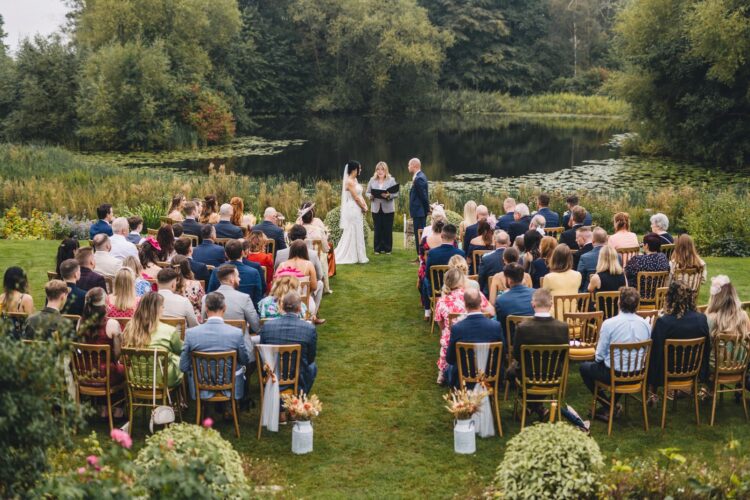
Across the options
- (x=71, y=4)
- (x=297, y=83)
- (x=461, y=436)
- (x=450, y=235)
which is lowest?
(x=461, y=436)

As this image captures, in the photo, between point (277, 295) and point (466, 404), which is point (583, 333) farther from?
point (277, 295)

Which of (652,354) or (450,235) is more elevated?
(450,235)

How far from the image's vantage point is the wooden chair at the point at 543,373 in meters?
7.55

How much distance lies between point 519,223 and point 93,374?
669 cm

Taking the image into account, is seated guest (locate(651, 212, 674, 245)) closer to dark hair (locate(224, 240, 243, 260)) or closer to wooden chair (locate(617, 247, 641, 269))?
wooden chair (locate(617, 247, 641, 269))

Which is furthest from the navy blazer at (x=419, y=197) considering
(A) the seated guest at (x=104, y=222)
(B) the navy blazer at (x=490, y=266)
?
(A) the seated guest at (x=104, y=222)

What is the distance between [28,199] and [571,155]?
26122mm

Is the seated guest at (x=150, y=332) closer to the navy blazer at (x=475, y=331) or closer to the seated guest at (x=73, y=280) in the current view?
the seated guest at (x=73, y=280)

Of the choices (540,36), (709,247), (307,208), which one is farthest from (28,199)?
(540,36)

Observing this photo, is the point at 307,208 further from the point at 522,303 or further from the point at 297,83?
the point at 297,83

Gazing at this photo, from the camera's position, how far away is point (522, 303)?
8539mm

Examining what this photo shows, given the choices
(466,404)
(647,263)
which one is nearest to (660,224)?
(647,263)

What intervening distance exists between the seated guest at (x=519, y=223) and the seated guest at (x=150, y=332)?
19.7 ft

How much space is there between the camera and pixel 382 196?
14773mm
